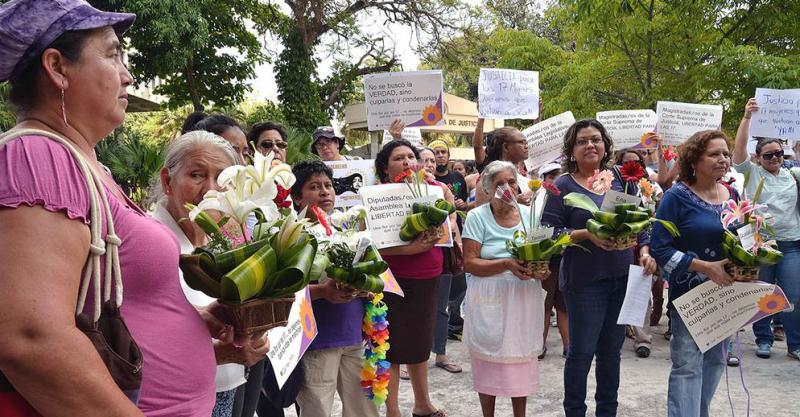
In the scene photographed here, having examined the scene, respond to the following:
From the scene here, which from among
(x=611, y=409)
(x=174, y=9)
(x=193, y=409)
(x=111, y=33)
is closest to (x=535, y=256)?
(x=611, y=409)

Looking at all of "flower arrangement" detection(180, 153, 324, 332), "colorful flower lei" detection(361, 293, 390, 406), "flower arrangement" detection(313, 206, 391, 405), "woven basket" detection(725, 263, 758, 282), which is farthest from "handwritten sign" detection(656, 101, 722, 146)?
"flower arrangement" detection(180, 153, 324, 332)

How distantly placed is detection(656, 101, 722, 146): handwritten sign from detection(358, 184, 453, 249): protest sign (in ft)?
11.9

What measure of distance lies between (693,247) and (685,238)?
0.23ft

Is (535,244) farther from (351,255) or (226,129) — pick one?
(226,129)

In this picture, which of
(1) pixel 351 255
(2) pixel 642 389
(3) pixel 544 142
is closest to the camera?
(1) pixel 351 255

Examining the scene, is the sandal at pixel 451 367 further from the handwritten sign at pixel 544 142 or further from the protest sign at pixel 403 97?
the protest sign at pixel 403 97

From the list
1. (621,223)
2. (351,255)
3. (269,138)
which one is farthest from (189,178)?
(621,223)

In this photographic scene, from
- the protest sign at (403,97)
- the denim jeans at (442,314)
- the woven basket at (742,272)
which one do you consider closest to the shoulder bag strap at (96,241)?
the woven basket at (742,272)

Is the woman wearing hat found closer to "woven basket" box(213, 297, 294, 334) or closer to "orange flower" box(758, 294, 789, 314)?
"woven basket" box(213, 297, 294, 334)

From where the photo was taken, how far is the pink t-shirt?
1.32 metres

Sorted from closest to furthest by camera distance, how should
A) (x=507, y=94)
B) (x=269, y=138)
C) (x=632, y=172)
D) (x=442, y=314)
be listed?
1. (x=632, y=172)
2. (x=269, y=138)
3. (x=442, y=314)
4. (x=507, y=94)

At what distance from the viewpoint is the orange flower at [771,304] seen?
412cm

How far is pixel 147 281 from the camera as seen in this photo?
153cm

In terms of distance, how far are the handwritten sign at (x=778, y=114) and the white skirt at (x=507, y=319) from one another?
12.9 ft
